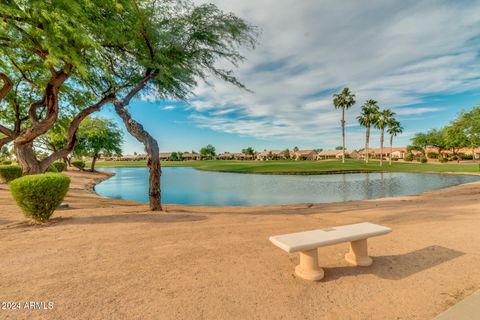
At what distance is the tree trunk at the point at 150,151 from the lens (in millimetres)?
8602

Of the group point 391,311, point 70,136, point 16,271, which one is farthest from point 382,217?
point 70,136

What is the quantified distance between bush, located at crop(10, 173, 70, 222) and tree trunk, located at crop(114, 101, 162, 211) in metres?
2.86

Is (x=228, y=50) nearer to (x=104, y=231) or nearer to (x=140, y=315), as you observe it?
(x=104, y=231)

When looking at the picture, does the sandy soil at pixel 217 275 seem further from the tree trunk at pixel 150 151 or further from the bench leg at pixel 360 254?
the tree trunk at pixel 150 151

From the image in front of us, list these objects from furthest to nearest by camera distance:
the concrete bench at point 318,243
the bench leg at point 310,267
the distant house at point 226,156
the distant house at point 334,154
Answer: the distant house at point 226,156
the distant house at point 334,154
the bench leg at point 310,267
the concrete bench at point 318,243

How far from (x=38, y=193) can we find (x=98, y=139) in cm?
3829

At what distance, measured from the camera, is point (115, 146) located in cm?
4138

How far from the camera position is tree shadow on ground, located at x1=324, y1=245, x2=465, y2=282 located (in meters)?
3.46

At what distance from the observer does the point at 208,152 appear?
439 feet

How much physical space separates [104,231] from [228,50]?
851 cm

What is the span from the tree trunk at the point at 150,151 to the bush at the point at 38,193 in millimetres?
2859

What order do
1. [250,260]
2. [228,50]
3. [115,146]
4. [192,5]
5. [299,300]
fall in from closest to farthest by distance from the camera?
[299,300]
[250,260]
[192,5]
[228,50]
[115,146]

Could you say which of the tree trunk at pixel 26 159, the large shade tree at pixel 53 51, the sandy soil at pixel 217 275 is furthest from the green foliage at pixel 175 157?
the sandy soil at pixel 217 275

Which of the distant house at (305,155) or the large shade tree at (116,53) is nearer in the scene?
the large shade tree at (116,53)
